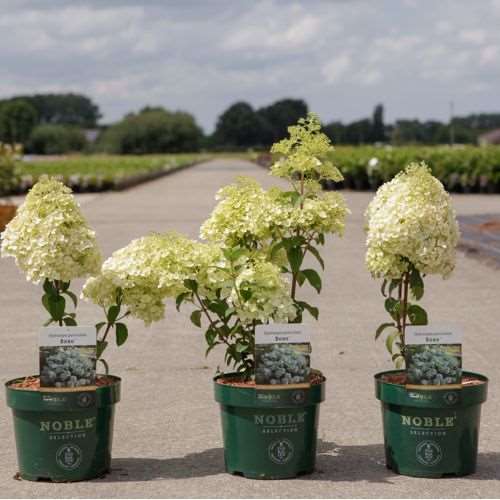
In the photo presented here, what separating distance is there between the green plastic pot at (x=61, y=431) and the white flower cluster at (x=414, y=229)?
4.01ft

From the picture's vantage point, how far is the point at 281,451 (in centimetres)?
477

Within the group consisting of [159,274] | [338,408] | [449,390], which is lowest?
[338,408]

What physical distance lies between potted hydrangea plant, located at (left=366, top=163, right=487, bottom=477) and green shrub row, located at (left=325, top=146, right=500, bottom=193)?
82.2 ft

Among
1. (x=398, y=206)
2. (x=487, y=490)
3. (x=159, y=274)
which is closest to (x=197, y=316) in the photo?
(x=159, y=274)

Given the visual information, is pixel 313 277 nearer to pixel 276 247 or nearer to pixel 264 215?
pixel 276 247

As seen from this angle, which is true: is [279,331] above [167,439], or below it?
above

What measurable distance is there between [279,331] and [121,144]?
134 meters

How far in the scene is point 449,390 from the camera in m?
4.70

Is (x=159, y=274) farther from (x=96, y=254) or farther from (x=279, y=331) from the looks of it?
(x=279, y=331)

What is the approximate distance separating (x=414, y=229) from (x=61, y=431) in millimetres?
1607

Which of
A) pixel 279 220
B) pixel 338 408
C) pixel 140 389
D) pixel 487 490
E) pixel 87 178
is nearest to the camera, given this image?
pixel 487 490

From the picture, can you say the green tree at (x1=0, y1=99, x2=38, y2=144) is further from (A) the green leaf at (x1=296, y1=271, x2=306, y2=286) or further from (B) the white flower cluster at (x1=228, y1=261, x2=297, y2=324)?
(B) the white flower cluster at (x1=228, y1=261, x2=297, y2=324)

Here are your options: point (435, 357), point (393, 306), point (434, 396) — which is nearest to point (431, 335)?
point (435, 357)

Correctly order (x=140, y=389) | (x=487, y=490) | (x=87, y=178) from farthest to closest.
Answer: (x=87, y=178) < (x=140, y=389) < (x=487, y=490)
